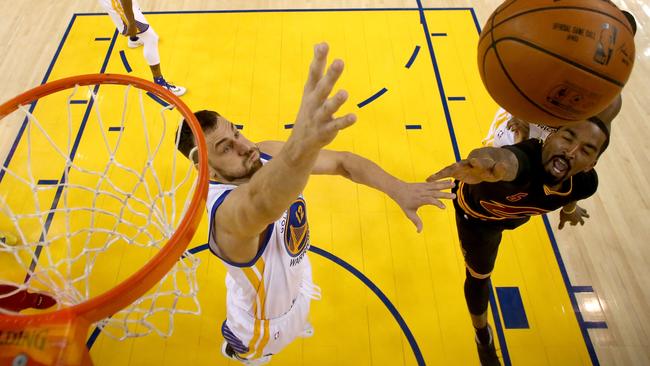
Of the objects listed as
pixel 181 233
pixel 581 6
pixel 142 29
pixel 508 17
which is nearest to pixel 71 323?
pixel 181 233

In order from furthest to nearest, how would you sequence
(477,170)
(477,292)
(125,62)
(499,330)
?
1. (125,62)
2. (499,330)
3. (477,292)
4. (477,170)

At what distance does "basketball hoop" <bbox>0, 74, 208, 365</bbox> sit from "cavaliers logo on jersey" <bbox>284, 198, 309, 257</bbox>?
441mm

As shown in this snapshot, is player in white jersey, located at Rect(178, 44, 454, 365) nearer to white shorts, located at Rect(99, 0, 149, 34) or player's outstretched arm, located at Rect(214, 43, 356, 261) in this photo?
player's outstretched arm, located at Rect(214, 43, 356, 261)

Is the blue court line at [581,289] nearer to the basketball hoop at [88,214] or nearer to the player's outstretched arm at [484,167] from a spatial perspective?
the player's outstretched arm at [484,167]

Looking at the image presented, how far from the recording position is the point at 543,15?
5.12ft

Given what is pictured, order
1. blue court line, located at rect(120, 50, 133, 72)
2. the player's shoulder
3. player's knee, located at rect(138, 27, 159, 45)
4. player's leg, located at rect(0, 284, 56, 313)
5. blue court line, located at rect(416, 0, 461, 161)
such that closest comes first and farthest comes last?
player's leg, located at rect(0, 284, 56, 313) < the player's shoulder < blue court line, located at rect(416, 0, 461, 161) < player's knee, located at rect(138, 27, 159, 45) < blue court line, located at rect(120, 50, 133, 72)

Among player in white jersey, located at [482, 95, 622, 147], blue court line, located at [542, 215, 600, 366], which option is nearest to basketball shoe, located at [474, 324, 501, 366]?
blue court line, located at [542, 215, 600, 366]

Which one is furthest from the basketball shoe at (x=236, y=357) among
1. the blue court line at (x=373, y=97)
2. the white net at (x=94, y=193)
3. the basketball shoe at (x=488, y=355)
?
the blue court line at (x=373, y=97)

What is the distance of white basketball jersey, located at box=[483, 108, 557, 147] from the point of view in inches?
97.3

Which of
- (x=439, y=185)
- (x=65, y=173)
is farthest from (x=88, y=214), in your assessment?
(x=439, y=185)

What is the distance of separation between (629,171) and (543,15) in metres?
2.58

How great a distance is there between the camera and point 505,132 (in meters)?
2.72

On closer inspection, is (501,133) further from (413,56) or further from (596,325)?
(413,56)

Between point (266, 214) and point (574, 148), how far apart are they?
1.28 m
